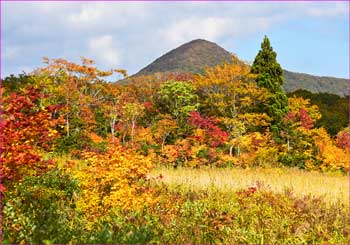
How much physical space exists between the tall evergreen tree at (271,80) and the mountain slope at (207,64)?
2643 cm

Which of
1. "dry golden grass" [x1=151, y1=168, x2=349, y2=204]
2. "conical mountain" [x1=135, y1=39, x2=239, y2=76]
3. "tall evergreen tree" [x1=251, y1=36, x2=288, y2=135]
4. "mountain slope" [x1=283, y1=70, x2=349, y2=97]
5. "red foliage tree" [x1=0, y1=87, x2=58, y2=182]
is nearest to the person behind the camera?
"red foliage tree" [x1=0, y1=87, x2=58, y2=182]

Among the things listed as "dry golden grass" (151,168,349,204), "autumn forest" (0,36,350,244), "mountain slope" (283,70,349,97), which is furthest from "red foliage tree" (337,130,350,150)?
"mountain slope" (283,70,349,97)

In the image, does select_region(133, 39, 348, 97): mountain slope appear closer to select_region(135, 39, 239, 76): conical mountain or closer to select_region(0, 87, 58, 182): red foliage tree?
select_region(135, 39, 239, 76): conical mountain

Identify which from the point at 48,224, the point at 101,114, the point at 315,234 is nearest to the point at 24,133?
the point at 48,224

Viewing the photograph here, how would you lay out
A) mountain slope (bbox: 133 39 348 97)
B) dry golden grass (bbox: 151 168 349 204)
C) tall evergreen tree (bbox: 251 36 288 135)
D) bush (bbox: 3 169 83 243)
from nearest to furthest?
bush (bbox: 3 169 83 243) → dry golden grass (bbox: 151 168 349 204) → tall evergreen tree (bbox: 251 36 288 135) → mountain slope (bbox: 133 39 348 97)

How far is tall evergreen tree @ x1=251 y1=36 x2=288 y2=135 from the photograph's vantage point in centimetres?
2114

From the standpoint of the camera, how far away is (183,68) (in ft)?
163

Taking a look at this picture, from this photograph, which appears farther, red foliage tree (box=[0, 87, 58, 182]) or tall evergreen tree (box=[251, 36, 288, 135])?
tall evergreen tree (box=[251, 36, 288, 135])

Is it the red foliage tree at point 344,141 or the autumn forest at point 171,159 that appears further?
the red foliage tree at point 344,141

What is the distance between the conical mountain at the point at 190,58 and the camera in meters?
50.3

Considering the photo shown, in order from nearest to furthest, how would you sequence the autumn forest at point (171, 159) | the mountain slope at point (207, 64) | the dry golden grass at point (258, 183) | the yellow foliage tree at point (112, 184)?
the autumn forest at point (171, 159) → the yellow foliage tree at point (112, 184) → the dry golden grass at point (258, 183) → the mountain slope at point (207, 64)

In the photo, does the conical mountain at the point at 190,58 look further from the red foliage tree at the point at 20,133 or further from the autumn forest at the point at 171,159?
the red foliage tree at the point at 20,133

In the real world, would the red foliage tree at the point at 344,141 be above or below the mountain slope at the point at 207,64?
below

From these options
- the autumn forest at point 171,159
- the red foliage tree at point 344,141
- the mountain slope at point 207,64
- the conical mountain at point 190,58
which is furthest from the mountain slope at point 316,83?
the red foliage tree at point 344,141
